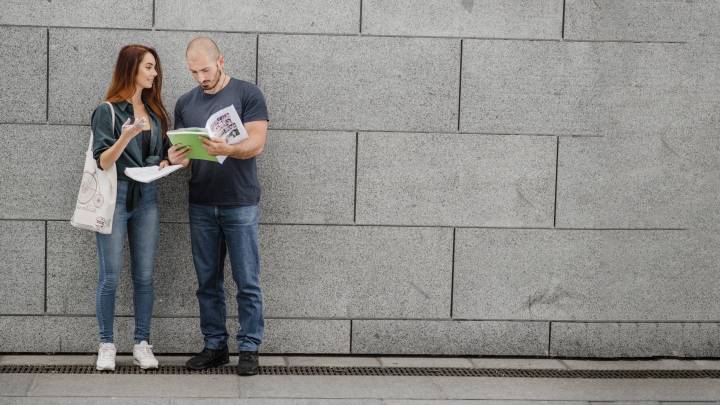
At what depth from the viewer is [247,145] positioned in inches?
245

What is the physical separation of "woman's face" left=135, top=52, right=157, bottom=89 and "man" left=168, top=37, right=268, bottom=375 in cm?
24

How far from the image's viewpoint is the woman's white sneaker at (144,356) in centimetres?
660

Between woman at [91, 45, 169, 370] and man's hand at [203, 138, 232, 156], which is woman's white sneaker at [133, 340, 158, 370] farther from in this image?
man's hand at [203, 138, 232, 156]

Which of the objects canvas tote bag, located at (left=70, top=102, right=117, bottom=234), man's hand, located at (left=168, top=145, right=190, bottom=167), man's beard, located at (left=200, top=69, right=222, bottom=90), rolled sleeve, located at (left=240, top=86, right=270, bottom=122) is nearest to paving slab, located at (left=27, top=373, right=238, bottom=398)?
canvas tote bag, located at (left=70, top=102, right=117, bottom=234)

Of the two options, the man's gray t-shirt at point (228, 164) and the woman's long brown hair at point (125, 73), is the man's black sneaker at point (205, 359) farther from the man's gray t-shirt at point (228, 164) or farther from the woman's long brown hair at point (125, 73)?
the woman's long brown hair at point (125, 73)

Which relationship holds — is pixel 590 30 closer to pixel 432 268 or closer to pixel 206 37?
pixel 432 268

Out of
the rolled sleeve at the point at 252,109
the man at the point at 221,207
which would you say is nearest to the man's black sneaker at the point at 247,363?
the man at the point at 221,207

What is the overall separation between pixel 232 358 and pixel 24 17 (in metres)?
2.70

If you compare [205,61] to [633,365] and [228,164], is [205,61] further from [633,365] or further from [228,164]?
[633,365]

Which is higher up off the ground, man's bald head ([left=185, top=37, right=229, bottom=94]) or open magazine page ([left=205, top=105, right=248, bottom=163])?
man's bald head ([left=185, top=37, right=229, bottom=94])

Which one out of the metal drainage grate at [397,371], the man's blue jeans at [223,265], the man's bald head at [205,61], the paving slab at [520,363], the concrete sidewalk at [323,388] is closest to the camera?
the concrete sidewalk at [323,388]

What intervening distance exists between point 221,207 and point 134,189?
56cm

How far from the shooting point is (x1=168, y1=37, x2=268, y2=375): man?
633cm

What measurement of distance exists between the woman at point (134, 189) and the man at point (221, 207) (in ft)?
0.68
